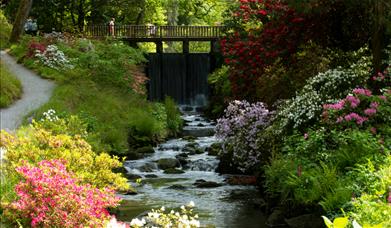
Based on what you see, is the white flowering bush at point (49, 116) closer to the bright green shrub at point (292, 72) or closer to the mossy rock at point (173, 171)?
the mossy rock at point (173, 171)

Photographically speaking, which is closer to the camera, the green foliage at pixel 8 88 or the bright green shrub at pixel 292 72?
the bright green shrub at pixel 292 72

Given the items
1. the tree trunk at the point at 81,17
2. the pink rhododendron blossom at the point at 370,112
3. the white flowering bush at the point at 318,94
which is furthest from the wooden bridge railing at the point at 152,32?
the pink rhododendron blossom at the point at 370,112

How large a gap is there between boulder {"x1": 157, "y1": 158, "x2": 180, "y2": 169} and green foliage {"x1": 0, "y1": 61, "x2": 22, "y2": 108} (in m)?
4.42

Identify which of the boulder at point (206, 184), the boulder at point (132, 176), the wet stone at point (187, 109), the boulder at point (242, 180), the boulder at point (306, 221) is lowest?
the wet stone at point (187, 109)

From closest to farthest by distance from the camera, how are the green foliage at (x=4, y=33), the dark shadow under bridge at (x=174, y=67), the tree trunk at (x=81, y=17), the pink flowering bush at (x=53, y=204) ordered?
the pink flowering bush at (x=53, y=204), the green foliage at (x=4, y=33), the dark shadow under bridge at (x=174, y=67), the tree trunk at (x=81, y=17)

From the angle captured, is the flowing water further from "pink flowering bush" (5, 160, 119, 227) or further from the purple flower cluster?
"pink flowering bush" (5, 160, 119, 227)

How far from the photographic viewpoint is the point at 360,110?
33.8ft

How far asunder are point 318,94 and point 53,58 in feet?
36.4

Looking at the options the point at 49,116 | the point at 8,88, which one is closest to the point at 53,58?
the point at 8,88

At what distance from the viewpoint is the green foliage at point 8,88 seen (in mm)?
15203

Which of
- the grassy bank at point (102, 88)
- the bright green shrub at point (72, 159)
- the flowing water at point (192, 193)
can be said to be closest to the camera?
the bright green shrub at point (72, 159)

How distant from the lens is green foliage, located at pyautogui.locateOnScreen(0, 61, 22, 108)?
15.2 m

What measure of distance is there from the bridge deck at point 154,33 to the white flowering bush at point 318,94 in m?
18.0

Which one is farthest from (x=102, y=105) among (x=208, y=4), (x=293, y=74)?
(x=208, y=4)
